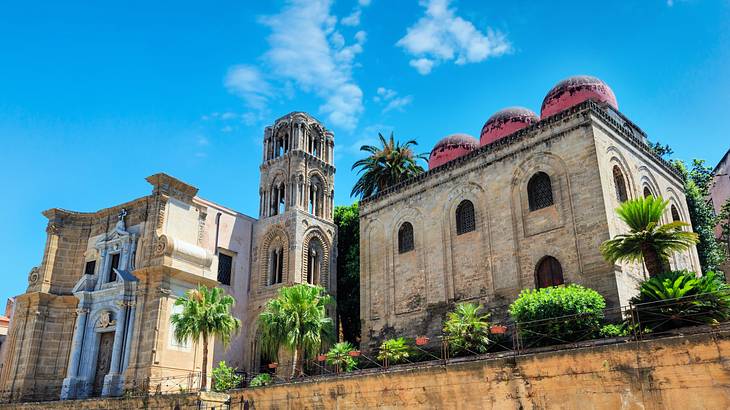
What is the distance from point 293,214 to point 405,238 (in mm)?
8957

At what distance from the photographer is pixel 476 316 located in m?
21.7

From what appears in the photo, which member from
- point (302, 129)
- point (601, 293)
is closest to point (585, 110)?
point (601, 293)

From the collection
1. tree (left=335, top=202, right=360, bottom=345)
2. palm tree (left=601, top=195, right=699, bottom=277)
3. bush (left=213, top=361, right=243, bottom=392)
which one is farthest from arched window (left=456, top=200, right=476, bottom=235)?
bush (left=213, top=361, right=243, bottom=392)

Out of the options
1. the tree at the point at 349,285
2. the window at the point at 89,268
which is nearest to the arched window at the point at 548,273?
the tree at the point at 349,285

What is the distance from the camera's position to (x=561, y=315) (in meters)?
16.9

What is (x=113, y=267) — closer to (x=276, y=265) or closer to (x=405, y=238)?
(x=276, y=265)

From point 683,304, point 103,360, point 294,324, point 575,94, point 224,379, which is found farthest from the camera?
point 103,360

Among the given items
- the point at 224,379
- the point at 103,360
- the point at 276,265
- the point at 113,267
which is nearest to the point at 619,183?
the point at 224,379

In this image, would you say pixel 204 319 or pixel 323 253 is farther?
pixel 323 253

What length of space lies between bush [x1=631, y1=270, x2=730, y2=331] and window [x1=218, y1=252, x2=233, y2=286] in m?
22.6

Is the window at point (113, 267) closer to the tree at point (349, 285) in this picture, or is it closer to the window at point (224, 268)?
the window at point (224, 268)

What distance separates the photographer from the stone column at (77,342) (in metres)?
28.2

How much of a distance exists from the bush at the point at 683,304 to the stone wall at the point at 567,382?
211cm

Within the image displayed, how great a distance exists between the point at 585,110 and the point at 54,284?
29.2m
